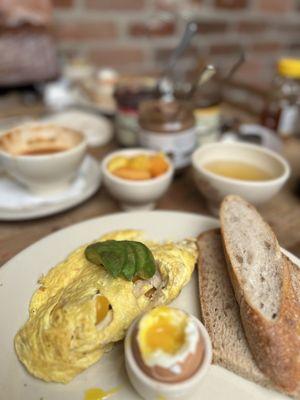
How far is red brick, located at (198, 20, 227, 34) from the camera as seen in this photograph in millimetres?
3344

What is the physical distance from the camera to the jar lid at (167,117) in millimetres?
1422

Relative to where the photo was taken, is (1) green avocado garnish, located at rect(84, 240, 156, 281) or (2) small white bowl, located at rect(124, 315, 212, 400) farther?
(1) green avocado garnish, located at rect(84, 240, 156, 281)

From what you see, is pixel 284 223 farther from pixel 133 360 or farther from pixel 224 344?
pixel 133 360

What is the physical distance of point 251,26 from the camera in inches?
142

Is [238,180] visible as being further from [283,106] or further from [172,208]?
[283,106]

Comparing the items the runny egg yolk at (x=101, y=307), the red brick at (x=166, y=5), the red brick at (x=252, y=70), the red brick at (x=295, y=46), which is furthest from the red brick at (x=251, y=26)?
the runny egg yolk at (x=101, y=307)

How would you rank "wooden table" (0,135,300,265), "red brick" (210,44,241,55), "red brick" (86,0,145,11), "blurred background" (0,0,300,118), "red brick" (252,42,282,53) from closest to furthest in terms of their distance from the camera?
"wooden table" (0,135,300,265)
"blurred background" (0,0,300,118)
"red brick" (86,0,145,11)
"red brick" (210,44,241,55)
"red brick" (252,42,282,53)

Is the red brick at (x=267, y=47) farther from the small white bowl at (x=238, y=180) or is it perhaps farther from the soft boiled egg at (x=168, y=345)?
the soft boiled egg at (x=168, y=345)

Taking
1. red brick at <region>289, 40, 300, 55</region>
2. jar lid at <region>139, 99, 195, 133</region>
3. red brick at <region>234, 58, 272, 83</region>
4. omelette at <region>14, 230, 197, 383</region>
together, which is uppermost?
jar lid at <region>139, 99, 195, 133</region>

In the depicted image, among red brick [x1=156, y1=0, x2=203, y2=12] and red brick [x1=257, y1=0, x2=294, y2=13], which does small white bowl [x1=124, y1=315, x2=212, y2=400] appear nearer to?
red brick [x1=156, y1=0, x2=203, y2=12]

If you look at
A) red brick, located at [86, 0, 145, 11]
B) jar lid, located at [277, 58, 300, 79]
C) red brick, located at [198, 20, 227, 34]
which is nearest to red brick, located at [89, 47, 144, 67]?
red brick, located at [86, 0, 145, 11]

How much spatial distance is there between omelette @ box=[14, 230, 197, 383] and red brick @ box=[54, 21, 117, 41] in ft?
7.82

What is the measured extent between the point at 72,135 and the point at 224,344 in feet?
3.16

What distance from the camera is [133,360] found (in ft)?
2.38
